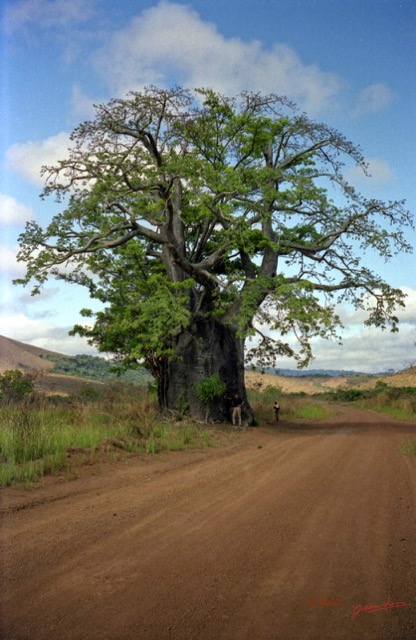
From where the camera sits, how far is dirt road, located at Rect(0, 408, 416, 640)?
3.65 m

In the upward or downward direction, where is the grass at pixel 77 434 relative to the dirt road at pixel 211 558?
upward

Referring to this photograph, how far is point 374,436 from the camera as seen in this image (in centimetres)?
1650

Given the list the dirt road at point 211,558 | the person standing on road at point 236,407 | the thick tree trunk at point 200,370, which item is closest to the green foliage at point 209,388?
the thick tree trunk at point 200,370

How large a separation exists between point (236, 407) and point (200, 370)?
Answer: 6.48 ft

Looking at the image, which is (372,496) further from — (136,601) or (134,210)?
(134,210)

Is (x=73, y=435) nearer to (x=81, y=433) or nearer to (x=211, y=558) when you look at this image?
(x=81, y=433)

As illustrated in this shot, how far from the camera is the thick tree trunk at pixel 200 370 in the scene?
20312mm

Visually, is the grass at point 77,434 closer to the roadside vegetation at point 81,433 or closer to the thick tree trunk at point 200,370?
the roadside vegetation at point 81,433

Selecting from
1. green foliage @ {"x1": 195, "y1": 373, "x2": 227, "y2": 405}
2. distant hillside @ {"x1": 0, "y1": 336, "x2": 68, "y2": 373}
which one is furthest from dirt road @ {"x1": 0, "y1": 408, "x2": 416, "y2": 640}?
distant hillside @ {"x1": 0, "y1": 336, "x2": 68, "y2": 373}

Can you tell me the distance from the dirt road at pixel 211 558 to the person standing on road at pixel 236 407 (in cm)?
1105

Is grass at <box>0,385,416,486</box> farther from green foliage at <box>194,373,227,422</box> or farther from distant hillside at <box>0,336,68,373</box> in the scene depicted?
distant hillside at <box>0,336,68,373</box>

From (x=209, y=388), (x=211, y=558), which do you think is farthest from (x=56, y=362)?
(x=211, y=558)

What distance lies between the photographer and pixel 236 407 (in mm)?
20406

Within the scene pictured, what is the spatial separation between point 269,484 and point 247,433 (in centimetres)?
1008
